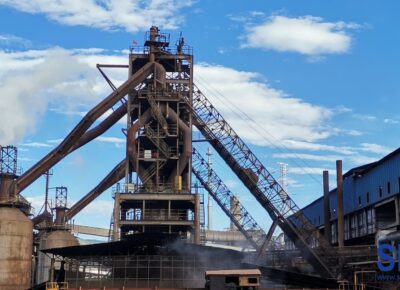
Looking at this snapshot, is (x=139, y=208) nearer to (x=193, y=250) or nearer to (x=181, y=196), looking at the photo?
(x=181, y=196)

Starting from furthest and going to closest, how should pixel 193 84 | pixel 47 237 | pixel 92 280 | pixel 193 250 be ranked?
pixel 47 237 < pixel 193 84 < pixel 193 250 < pixel 92 280

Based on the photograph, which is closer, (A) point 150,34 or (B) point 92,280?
(B) point 92,280

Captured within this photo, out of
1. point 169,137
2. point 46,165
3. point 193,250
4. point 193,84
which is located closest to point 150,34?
point 193,84

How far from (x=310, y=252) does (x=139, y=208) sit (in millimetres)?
17167

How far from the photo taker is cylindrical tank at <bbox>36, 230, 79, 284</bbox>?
71.8 metres

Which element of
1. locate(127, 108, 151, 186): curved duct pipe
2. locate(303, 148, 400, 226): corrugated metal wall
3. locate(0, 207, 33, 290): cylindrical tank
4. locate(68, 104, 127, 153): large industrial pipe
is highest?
locate(68, 104, 127, 153): large industrial pipe

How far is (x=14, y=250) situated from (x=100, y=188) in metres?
14.7

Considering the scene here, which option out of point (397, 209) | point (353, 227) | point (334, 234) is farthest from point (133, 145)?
point (334, 234)

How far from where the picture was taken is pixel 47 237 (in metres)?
72.6

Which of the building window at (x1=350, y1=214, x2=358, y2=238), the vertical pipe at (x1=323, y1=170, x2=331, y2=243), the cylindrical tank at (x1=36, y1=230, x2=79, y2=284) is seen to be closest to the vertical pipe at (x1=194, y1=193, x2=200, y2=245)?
the vertical pipe at (x1=323, y1=170, x2=331, y2=243)

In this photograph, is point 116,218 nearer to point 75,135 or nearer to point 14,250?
point 75,135

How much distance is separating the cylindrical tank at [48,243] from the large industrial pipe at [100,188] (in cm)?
238

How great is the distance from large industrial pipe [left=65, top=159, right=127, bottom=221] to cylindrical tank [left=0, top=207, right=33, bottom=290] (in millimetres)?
12053

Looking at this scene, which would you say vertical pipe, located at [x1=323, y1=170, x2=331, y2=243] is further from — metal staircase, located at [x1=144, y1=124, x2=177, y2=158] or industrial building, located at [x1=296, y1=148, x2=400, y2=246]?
metal staircase, located at [x1=144, y1=124, x2=177, y2=158]
